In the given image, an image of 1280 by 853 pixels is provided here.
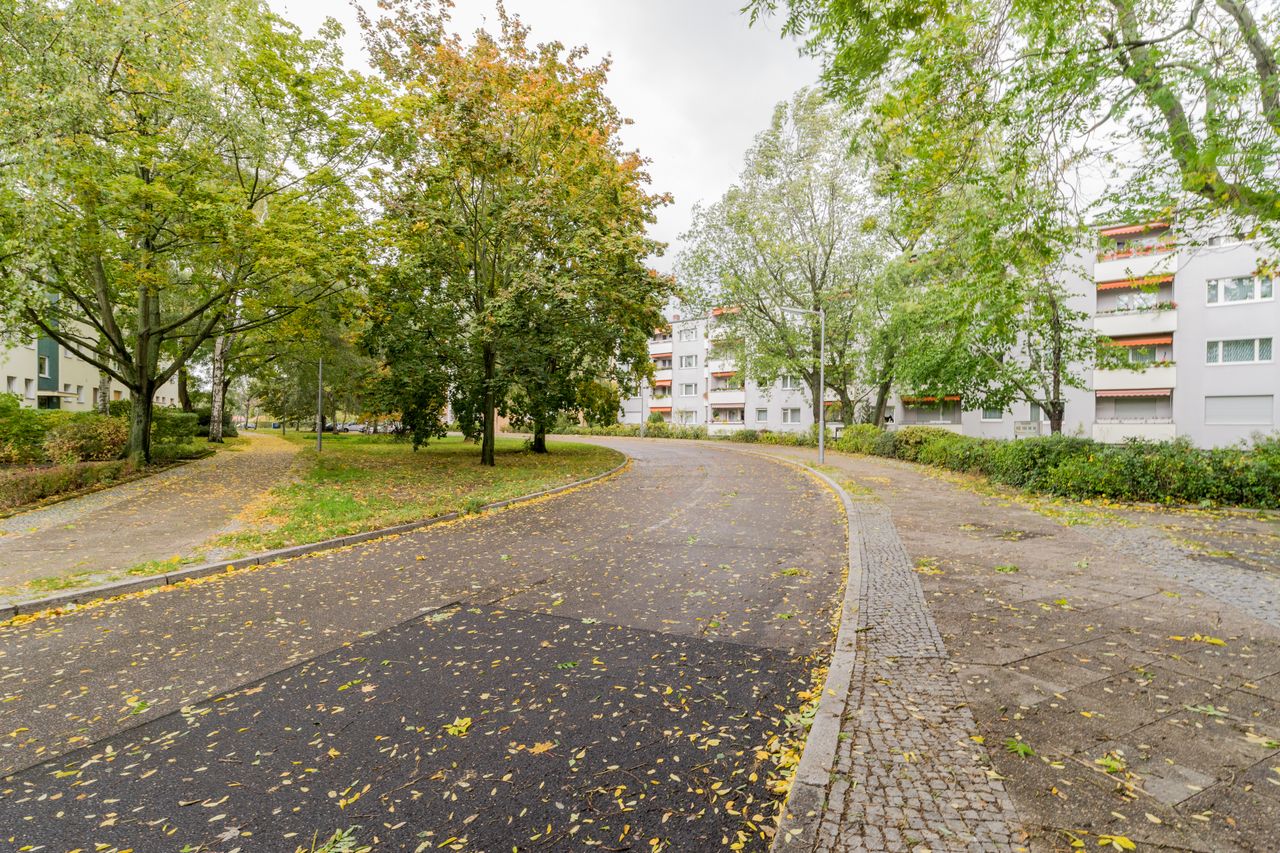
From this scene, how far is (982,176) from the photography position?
6785 mm

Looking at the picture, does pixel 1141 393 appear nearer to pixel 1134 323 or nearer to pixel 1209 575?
pixel 1134 323

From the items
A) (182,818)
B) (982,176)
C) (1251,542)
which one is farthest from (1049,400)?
(182,818)

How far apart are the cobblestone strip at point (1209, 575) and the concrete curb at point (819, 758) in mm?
3802

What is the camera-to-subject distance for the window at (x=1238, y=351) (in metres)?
28.2

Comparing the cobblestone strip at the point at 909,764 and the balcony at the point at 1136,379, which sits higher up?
the balcony at the point at 1136,379

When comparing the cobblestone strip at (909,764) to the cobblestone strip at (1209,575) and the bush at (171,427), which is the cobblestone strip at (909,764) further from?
the bush at (171,427)

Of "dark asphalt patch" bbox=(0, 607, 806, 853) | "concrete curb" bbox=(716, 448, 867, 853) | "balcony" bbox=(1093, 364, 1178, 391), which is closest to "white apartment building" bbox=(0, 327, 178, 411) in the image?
"dark asphalt patch" bbox=(0, 607, 806, 853)

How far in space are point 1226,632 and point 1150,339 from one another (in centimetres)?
3472

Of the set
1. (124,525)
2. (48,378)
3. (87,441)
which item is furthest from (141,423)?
(48,378)

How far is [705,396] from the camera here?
5791 centimetres

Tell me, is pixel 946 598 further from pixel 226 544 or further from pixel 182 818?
pixel 226 544

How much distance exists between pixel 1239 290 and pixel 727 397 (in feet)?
110

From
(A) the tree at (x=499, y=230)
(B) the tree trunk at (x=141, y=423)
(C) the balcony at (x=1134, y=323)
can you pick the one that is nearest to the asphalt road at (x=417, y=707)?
(A) the tree at (x=499, y=230)

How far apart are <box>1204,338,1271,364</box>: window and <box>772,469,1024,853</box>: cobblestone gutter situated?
1406 inches
